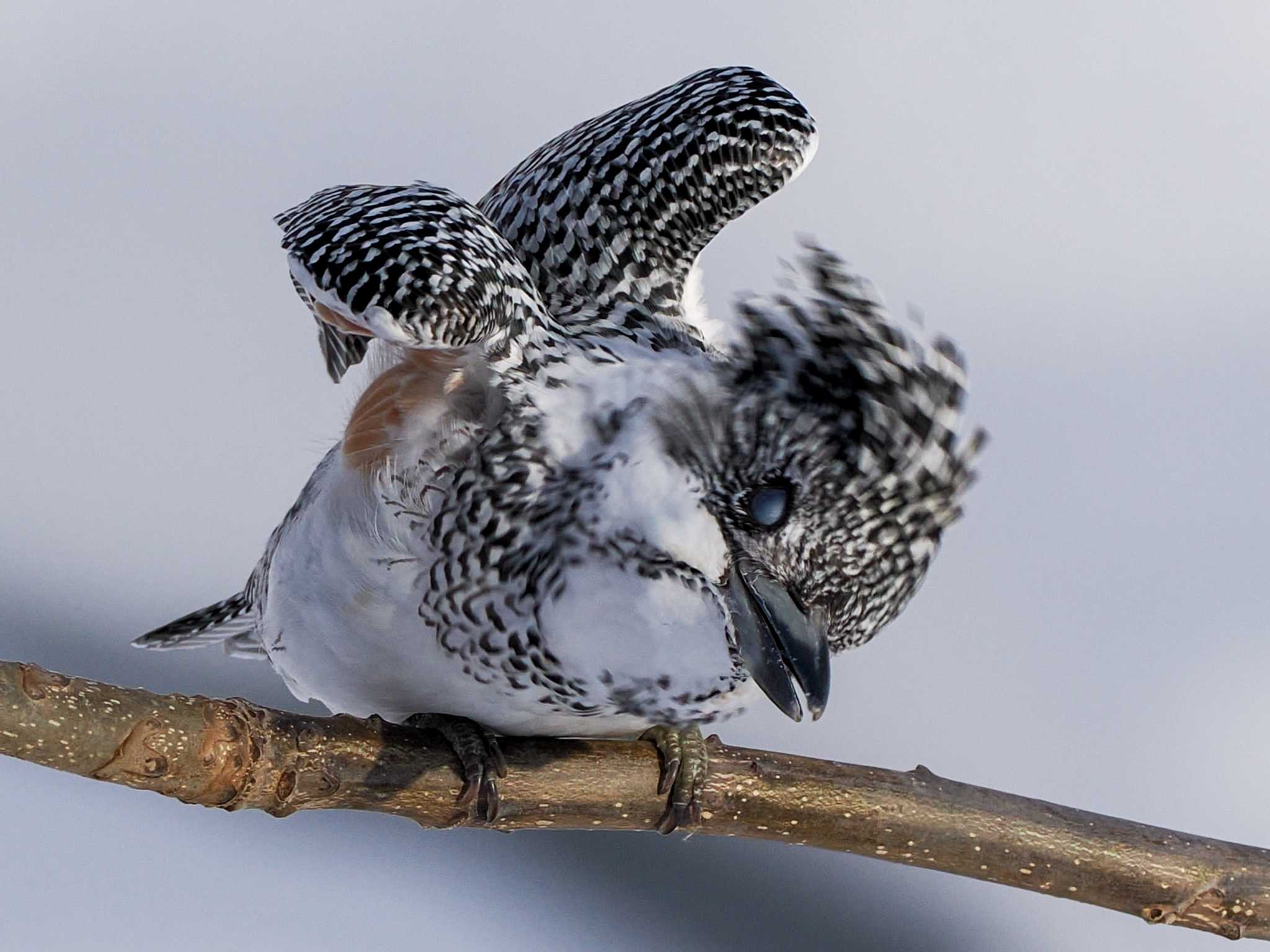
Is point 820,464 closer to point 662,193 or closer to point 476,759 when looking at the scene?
point 476,759

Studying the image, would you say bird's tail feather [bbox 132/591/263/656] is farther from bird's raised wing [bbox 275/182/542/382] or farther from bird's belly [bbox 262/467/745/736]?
bird's raised wing [bbox 275/182/542/382]

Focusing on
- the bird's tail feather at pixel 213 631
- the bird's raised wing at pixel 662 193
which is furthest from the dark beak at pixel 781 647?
the bird's tail feather at pixel 213 631

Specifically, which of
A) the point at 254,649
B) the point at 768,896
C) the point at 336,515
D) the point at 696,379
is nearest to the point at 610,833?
the point at 768,896

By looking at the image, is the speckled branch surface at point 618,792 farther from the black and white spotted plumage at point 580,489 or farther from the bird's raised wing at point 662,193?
the bird's raised wing at point 662,193

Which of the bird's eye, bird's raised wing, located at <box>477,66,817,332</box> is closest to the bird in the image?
the bird's eye

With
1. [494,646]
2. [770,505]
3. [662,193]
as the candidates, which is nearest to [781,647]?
[770,505]

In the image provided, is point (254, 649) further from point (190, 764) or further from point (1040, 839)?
point (1040, 839)
